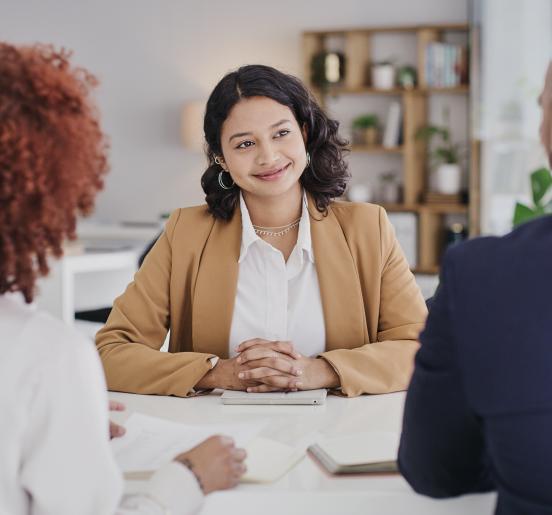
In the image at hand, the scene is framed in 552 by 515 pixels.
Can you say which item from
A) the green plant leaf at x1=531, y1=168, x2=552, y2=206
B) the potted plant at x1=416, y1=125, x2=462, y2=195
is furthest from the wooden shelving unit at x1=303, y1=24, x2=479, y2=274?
the green plant leaf at x1=531, y1=168, x2=552, y2=206

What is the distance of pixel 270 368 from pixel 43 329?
85 centimetres

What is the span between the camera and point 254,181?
82.6 inches

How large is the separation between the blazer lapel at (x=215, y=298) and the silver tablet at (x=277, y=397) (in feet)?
1.00

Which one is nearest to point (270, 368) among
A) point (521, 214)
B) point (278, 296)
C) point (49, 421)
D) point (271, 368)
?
point (271, 368)

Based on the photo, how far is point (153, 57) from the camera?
22.5 feet

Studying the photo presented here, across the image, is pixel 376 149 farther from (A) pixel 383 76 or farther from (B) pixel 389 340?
(B) pixel 389 340

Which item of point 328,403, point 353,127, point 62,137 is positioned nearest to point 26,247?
point 62,137

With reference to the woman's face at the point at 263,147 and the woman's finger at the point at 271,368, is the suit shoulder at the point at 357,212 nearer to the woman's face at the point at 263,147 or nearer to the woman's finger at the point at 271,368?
the woman's face at the point at 263,147

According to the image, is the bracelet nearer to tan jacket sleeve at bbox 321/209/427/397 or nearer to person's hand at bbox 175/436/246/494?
person's hand at bbox 175/436/246/494

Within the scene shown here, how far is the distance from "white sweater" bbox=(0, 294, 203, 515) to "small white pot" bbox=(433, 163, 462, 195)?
5.41 m

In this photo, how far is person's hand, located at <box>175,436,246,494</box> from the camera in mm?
1213

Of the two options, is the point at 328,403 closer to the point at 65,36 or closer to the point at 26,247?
the point at 26,247

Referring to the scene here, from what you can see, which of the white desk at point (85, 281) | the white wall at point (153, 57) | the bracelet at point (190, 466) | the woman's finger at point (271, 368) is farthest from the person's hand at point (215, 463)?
the white wall at point (153, 57)

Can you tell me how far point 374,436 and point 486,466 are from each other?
303mm
